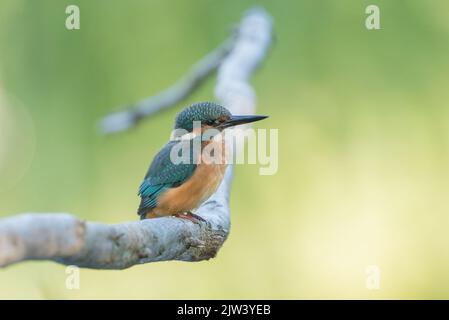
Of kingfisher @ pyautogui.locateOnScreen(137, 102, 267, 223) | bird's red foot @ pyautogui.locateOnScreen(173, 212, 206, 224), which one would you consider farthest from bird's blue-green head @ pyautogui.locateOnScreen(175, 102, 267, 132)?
bird's red foot @ pyautogui.locateOnScreen(173, 212, 206, 224)

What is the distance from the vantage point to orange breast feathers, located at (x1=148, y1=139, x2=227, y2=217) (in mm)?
2980

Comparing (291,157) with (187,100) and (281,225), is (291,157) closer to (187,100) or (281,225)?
(281,225)

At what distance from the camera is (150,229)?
76.0 inches

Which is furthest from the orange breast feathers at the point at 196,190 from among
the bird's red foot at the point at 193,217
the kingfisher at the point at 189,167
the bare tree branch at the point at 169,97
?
the bare tree branch at the point at 169,97

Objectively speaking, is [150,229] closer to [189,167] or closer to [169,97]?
[189,167]

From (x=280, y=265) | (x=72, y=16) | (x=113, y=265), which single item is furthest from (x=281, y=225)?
(x=113, y=265)

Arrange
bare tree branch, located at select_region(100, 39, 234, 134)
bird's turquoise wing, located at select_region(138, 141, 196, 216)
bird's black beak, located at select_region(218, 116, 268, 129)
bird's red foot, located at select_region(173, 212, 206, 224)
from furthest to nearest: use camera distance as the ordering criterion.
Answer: bare tree branch, located at select_region(100, 39, 234, 134), bird's black beak, located at select_region(218, 116, 268, 129), bird's turquoise wing, located at select_region(138, 141, 196, 216), bird's red foot, located at select_region(173, 212, 206, 224)

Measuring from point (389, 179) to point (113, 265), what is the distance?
3318 mm

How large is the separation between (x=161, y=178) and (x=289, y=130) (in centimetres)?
182

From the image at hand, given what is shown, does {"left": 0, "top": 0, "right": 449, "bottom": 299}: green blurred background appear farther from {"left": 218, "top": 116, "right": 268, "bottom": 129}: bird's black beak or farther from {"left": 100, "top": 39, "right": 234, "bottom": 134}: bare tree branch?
{"left": 218, "top": 116, "right": 268, "bottom": 129}: bird's black beak

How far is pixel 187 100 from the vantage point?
4613 millimetres

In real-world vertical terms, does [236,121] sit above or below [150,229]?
above

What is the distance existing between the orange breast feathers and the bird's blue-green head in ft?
0.83

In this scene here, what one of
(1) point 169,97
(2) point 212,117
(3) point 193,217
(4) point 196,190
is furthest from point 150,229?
(1) point 169,97
